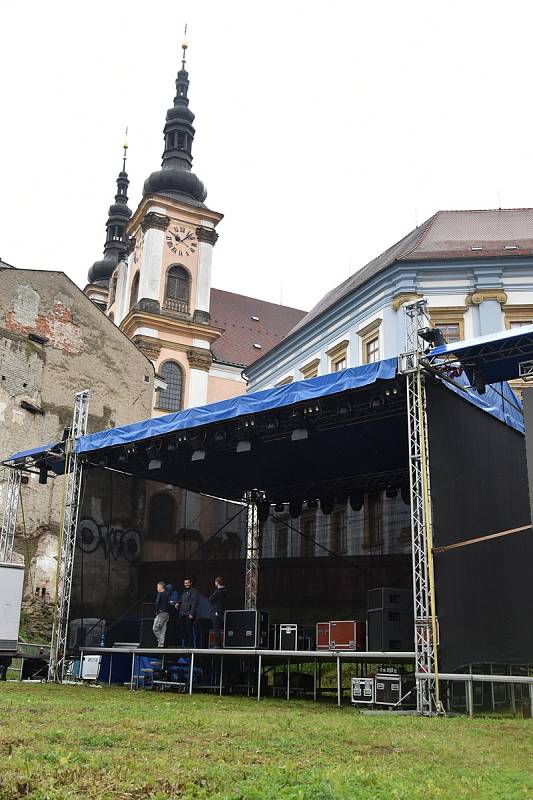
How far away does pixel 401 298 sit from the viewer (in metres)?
23.9

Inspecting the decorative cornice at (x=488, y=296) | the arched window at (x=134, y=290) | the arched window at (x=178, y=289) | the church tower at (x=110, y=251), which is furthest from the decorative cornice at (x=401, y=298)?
the church tower at (x=110, y=251)

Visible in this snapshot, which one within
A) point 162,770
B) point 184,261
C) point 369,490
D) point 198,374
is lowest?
point 162,770

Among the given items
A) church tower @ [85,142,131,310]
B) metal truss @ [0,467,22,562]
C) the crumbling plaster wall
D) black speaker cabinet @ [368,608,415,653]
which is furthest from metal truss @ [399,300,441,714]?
church tower @ [85,142,131,310]

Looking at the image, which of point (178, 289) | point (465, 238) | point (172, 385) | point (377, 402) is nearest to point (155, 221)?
point (178, 289)

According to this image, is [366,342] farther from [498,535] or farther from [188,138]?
[188,138]

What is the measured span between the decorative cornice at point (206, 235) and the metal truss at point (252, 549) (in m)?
23.1

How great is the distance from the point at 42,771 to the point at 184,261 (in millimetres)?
35987

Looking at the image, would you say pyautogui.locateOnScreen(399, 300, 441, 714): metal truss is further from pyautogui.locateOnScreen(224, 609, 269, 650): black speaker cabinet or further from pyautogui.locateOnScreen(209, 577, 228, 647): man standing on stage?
pyautogui.locateOnScreen(209, 577, 228, 647): man standing on stage

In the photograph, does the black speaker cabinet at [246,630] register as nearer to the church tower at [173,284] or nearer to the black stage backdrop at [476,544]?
the black stage backdrop at [476,544]

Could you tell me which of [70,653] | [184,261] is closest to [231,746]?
[70,653]

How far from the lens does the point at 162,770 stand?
4.77m

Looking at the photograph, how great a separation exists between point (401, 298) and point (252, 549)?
9.15m

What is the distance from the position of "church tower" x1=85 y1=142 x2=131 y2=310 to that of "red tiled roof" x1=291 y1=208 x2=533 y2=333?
86.6 ft

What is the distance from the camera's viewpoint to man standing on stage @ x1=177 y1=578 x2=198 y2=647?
14.6m
